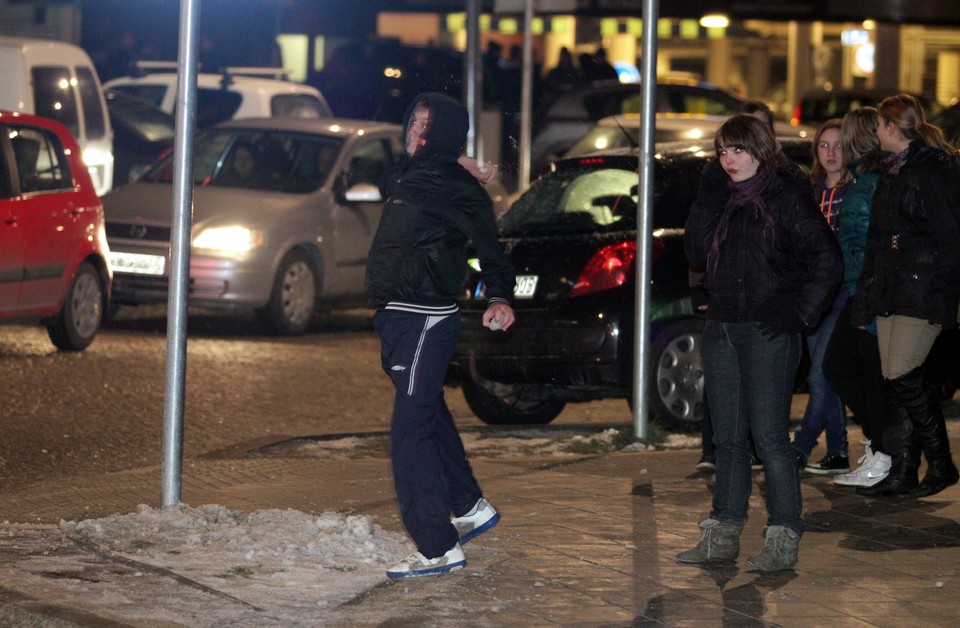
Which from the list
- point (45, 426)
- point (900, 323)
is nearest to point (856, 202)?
point (900, 323)

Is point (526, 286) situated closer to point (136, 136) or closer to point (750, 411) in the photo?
point (750, 411)

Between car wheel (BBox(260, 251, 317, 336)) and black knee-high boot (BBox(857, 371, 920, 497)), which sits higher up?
black knee-high boot (BBox(857, 371, 920, 497))

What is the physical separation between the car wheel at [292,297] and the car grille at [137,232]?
0.97 metres

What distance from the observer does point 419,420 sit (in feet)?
19.7

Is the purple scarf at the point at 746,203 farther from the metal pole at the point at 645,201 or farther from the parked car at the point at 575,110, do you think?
the parked car at the point at 575,110

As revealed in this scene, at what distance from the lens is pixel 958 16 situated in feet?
98.9

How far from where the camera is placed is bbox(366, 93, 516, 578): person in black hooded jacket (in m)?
5.96

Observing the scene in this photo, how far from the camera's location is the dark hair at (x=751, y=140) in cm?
625

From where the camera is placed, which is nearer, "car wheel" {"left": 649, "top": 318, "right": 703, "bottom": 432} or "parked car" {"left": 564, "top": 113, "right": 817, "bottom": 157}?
"car wheel" {"left": 649, "top": 318, "right": 703, "bottom": 432}

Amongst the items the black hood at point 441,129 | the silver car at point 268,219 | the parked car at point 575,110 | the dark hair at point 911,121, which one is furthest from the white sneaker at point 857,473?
the parked car at point 575,110

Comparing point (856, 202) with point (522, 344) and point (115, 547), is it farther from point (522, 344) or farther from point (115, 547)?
point (115, 547)

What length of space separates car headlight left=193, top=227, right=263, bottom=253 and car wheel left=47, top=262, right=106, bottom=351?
105cm

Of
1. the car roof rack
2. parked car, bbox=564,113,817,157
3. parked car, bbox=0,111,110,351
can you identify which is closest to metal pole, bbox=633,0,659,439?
parked car, bbox=0,111,110,351

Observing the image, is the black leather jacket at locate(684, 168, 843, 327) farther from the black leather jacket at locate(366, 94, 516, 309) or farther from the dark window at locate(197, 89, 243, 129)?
the dark window at locate(197, 89, 243, 129)
